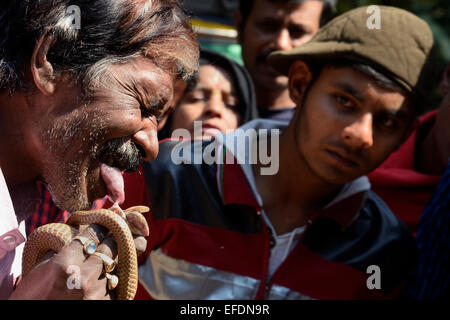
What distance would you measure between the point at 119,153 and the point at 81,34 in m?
0.33

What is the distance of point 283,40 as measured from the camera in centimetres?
334

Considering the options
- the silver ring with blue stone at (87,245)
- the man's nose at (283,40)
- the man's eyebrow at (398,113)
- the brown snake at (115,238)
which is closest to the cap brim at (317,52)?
the man's eyebrow at (398,113)

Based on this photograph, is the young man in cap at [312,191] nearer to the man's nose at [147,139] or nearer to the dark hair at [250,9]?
the man's nose at [147,139]

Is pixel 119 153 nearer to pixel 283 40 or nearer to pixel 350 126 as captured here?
pixel 350 126

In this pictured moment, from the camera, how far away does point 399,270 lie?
2.47 m

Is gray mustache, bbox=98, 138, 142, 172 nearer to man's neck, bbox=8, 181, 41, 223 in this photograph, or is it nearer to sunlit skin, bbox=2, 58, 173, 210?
sunlit skin, bbox=2, 58, 173, 210

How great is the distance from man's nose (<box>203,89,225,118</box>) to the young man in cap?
0.53m

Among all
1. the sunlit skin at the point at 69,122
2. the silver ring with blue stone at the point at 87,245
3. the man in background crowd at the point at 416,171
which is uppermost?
the sunlit skin at the point at 69,122

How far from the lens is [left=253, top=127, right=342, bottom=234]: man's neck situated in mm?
2537

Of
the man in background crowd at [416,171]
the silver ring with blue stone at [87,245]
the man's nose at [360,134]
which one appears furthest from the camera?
the man in background crowd at [416,171]

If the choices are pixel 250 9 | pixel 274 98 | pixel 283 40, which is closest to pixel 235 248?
pixel 274 98

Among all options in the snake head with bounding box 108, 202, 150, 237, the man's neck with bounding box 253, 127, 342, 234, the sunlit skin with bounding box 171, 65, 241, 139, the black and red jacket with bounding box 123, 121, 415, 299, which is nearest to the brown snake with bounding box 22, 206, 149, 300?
the snake head with bounding box 108, 202, 150, 237

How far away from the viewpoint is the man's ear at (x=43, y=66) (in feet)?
4.68

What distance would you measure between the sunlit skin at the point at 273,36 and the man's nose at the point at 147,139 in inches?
73.5
